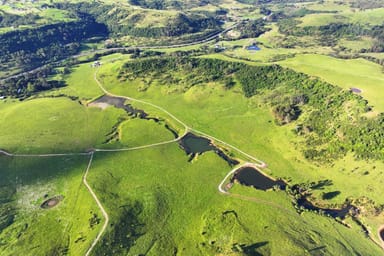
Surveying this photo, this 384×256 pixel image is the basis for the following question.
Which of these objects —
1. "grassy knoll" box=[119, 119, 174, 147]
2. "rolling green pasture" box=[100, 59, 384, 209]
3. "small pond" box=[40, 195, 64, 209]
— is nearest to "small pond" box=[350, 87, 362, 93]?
"rolling green pasture" box=[100, 59, 384, 209]

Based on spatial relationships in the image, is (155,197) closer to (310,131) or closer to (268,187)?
(268,187)

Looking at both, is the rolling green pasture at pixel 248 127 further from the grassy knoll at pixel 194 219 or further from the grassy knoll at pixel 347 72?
the grassy knoll at pixel 347 72

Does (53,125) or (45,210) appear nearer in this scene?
(45,210)

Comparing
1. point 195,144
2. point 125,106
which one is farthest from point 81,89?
point 195,144

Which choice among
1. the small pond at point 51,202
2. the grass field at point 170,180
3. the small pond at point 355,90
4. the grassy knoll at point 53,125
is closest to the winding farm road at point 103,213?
the grass field at point 170,180

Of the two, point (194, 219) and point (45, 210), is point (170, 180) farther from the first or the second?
point (45, 210)

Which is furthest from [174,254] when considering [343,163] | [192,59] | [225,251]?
[192,59]

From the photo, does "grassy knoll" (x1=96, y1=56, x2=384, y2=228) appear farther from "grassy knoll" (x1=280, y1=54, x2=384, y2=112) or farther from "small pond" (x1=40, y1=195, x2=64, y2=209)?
"small pond" (x1=40, y1=195, x2=64, y2=209)
